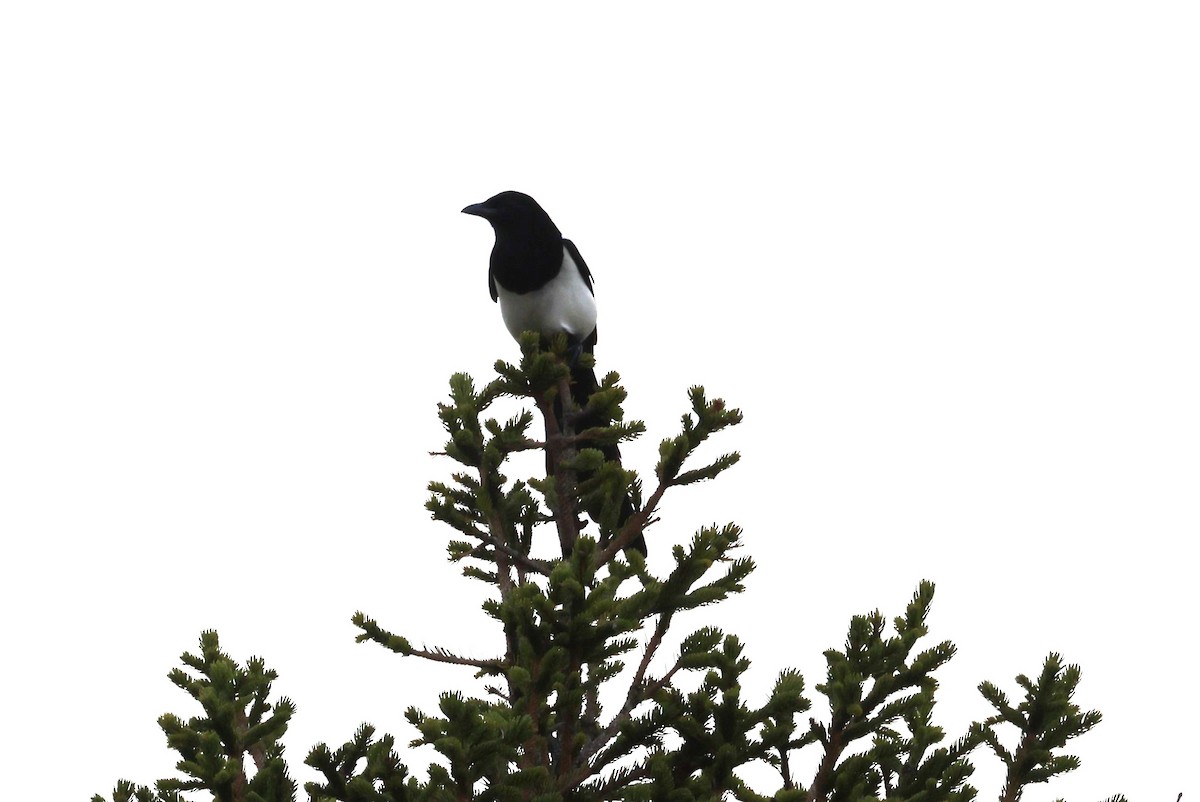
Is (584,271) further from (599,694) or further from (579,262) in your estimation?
(599,694)

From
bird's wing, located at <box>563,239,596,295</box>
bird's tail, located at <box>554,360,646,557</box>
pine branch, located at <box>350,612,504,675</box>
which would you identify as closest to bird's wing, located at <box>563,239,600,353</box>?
bird's wing, located at <box>563,239,596,295</box>

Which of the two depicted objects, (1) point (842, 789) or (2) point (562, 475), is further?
(2) point (562, 475)

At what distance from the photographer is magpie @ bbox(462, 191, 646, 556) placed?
22.5 feet

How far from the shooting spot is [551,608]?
14.6 feet

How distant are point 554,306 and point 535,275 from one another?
22cm

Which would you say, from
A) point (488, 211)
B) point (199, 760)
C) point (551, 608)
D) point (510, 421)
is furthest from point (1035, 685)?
point (488, 211)

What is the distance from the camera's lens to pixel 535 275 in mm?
6820

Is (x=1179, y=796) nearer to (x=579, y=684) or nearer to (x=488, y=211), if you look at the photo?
(x=579, y=684)

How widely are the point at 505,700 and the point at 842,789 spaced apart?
4.83 ft

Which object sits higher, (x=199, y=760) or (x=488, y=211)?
(x=488, y=211)

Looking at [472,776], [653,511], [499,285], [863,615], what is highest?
[499,285]

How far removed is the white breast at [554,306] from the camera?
6910mm

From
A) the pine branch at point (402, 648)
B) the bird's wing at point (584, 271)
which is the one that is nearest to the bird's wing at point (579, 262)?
the bird's wing at point (584, 271)

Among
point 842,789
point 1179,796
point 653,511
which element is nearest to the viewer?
point 1179,796
